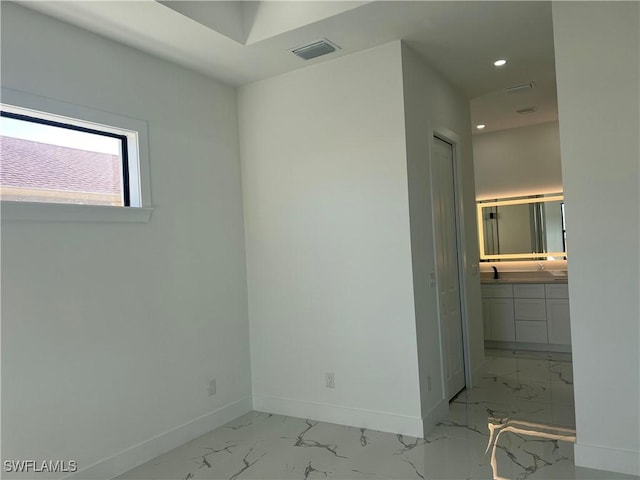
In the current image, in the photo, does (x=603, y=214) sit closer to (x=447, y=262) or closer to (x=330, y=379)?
(x=447, y=262)

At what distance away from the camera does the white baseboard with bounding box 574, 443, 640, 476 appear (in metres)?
2.56

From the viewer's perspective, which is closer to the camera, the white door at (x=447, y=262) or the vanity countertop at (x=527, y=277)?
the white door at (x=447, y=262)

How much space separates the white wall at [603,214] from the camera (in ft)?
8.36

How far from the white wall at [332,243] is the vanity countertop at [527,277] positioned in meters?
2.89

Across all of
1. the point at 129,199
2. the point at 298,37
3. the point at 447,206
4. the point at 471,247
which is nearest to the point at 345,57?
the point at 298,37

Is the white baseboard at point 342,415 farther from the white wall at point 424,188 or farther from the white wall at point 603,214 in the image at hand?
the white wall at point 603,214

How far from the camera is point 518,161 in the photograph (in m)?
6.18

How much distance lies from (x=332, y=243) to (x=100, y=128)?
5.91 ft

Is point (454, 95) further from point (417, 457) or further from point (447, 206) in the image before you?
point (417, 457)

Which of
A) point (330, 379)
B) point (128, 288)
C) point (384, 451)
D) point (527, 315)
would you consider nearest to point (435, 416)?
point (384, 451)

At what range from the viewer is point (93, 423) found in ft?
9.28

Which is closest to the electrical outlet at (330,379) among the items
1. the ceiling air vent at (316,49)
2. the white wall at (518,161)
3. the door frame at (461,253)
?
the door frame at (461,253)

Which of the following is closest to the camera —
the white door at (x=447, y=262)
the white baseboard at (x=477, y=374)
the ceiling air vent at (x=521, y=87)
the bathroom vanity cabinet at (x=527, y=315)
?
the white door at (x=447, y=262)

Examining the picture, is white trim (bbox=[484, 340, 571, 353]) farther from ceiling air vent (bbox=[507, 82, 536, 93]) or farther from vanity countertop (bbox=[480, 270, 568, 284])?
ceiling air vent (bbox=[507, 82, 536, 93])
